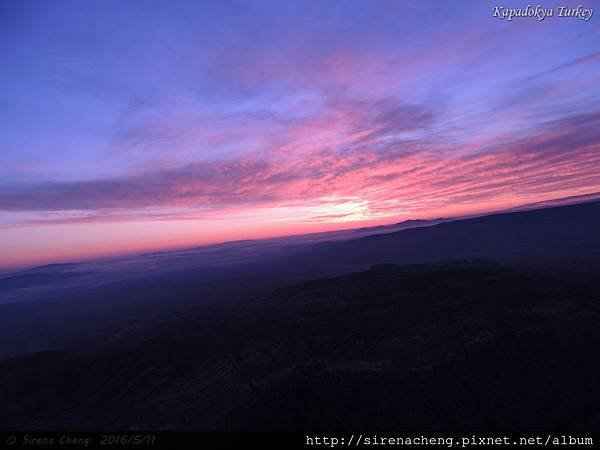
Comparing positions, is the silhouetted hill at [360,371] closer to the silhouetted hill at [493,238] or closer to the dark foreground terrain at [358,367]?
the dark foreground terrain at [358,367]

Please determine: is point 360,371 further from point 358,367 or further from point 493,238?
point 493,238

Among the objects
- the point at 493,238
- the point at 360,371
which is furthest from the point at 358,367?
the point at 493,238

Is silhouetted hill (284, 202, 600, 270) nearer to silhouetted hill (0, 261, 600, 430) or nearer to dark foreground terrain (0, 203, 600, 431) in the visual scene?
dark foreground terrain (0, 203, 600, 431)

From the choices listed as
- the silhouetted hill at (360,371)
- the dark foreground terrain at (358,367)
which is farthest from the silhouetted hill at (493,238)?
the silhouetted hill at (360,371)

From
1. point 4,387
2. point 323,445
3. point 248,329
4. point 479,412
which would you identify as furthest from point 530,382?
point 4,387

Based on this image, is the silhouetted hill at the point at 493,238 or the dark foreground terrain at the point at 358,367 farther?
the silhouetted hill at the point at 493,238

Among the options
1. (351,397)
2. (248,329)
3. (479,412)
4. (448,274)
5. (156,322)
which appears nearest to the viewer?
(479,412)

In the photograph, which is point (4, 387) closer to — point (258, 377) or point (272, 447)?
point (258, 377)

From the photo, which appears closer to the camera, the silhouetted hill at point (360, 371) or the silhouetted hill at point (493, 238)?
the silhouetted hill at point (360, 371)

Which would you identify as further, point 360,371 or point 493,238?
point 493,238
